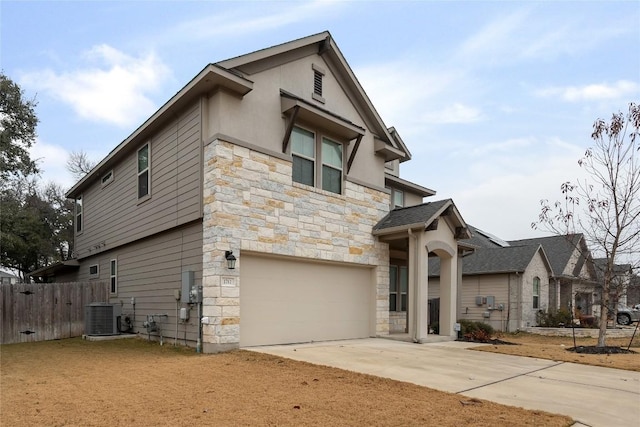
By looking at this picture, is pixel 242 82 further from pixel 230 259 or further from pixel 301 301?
pixel 301 301

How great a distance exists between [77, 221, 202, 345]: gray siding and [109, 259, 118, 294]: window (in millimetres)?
186

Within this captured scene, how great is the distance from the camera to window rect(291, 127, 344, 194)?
449 inches

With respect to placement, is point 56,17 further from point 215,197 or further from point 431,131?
point 431,131

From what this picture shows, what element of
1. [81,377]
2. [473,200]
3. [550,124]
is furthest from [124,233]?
[473,200]

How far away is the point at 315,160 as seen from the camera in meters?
11.8

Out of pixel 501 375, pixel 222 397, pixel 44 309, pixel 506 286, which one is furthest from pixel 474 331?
pixel 44 309

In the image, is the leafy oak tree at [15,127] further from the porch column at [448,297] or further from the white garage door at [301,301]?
the porch column at [448,297]

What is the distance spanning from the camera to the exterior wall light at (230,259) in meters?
9.14

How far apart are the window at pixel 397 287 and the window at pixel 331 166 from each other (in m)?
4.76

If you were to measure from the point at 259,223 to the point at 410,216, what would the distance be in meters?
4.73

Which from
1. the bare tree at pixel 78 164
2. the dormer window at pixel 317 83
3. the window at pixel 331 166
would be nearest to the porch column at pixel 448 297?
the window at pixel 331 166

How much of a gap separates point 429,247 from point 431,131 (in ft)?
29.1

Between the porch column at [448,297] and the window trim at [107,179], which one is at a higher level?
the window trim at [107,179]

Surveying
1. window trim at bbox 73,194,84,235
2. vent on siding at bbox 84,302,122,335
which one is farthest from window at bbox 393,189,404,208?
window trim at bbox 73,194,84,235
